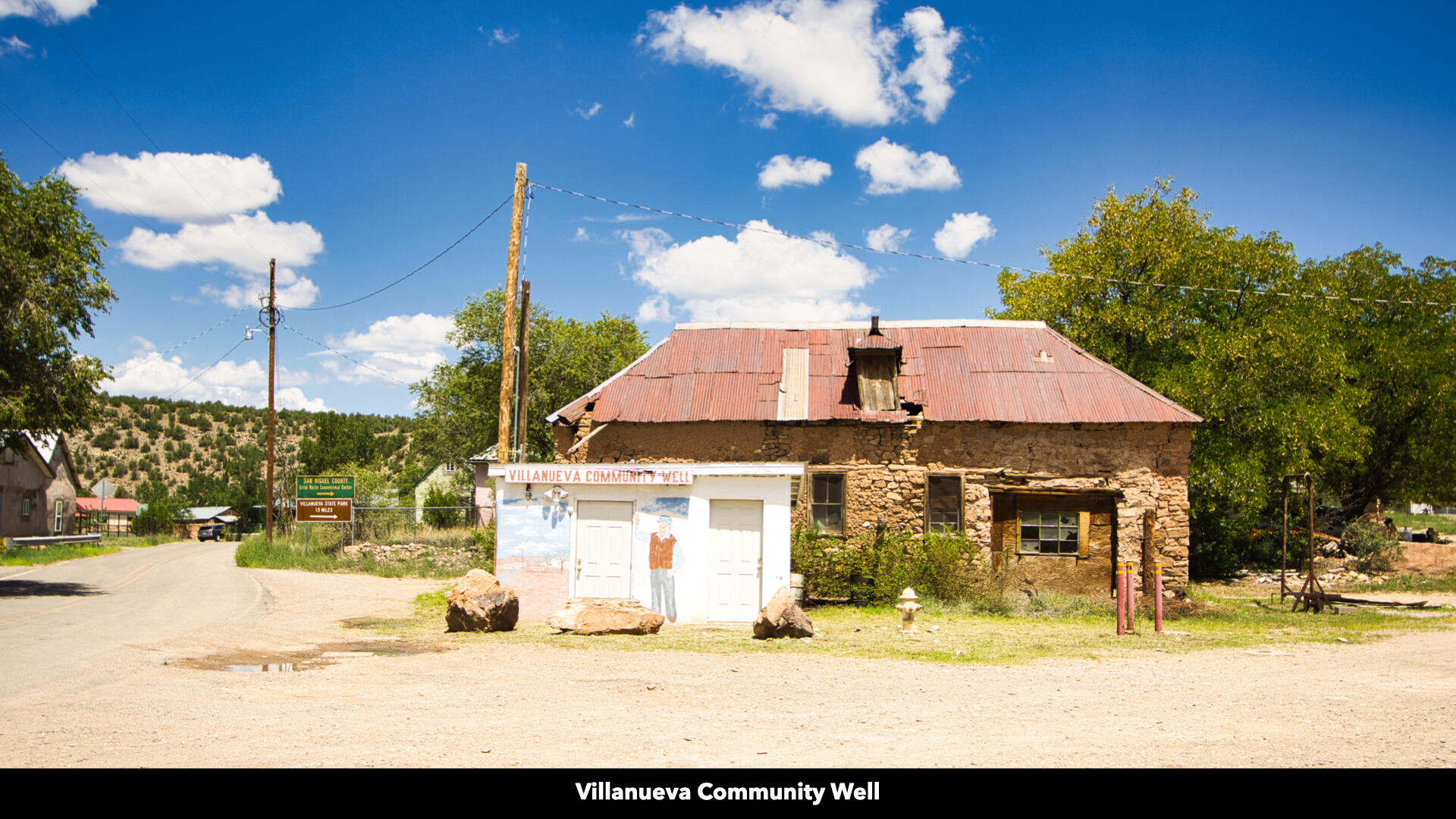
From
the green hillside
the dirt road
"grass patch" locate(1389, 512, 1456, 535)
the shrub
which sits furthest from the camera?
the green hillside

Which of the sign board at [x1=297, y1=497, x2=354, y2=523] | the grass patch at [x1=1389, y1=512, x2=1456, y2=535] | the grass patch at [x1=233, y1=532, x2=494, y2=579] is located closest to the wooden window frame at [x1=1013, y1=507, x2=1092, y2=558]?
the grass patch at [x1=233, y1=532, x2=494, y2=579]

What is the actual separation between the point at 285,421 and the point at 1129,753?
98.3 meters

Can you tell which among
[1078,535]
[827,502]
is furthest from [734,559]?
[1078,535]

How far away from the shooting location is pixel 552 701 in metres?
8.00

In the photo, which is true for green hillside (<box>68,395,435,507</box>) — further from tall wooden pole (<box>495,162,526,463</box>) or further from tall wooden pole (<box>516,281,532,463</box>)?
tall wooden pole (<box>495,162,526,463</box>)

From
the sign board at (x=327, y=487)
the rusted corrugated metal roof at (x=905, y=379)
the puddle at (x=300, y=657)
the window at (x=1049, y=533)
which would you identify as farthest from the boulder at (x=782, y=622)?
the sign board at (x=327, y=487)

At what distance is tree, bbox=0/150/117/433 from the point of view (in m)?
16.1

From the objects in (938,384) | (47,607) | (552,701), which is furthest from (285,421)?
(552,701)

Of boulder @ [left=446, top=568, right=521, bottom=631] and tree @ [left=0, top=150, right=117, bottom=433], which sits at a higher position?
tree @ [left=0, top=150, right=117, bottom=433]

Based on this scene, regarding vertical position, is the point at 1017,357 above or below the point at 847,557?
above

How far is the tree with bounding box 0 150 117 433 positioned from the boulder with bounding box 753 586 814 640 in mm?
14419

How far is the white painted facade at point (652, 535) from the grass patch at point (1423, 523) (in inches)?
1937

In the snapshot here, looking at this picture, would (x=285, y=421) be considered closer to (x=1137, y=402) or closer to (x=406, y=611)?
(x=406, y=611)

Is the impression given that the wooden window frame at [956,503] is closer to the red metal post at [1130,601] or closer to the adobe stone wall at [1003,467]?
the adobe stone wall at [1003,467]
